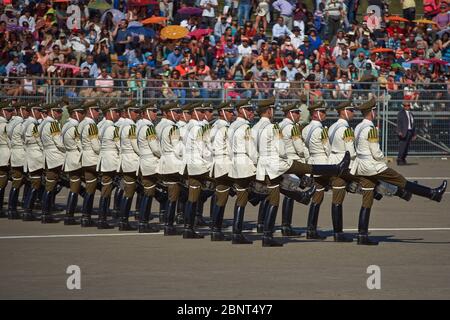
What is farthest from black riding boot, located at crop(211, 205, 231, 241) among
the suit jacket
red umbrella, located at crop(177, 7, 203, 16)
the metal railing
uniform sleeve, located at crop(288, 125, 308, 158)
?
red umbrella, located at crop(177, 7, 203, 16)

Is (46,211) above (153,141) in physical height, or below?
below

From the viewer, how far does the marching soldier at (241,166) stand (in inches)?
707

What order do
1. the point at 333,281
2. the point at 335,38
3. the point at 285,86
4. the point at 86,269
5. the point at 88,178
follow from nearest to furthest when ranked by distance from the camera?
the point at 333,281 < the point at 86,269 < the point at 88,178 < the point at 285,86 < the point at 335,38

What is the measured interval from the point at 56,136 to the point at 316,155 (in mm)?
5277

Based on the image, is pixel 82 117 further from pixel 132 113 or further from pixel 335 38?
pixel 335 38

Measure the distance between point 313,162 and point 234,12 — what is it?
18.3m

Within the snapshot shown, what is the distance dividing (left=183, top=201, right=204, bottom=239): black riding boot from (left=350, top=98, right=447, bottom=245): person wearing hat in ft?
8.79

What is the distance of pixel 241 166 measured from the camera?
17969mm

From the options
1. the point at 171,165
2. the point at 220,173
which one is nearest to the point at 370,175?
the point at 220,173

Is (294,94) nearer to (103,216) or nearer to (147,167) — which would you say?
(103,216)

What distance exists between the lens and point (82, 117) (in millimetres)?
21625

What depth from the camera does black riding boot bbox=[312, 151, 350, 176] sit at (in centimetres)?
1781

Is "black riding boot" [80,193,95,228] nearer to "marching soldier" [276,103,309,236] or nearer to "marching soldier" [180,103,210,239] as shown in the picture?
"marching soldier" [180,103,210,239]
